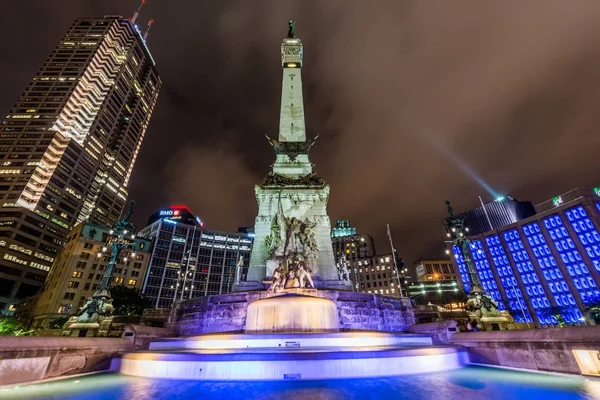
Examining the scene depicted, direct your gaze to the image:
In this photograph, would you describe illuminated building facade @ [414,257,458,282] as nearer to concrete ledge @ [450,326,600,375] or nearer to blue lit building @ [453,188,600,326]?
blue lit building @ [453,188,600,326]

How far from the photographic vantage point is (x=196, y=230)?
100562 mm

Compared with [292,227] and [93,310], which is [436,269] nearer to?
[292,227]

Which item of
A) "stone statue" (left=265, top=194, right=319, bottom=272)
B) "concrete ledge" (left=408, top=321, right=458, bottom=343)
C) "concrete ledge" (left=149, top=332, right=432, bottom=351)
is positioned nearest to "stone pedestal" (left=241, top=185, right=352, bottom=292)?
"stone statue" (left=265, top=194, right=319, bottom=272)

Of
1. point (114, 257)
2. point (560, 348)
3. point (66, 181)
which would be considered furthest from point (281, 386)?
point (66, 181)

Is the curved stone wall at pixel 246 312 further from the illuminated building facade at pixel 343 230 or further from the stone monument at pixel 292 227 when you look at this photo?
the illuminated building facade at pixel 343 230

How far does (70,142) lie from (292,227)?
111 meters

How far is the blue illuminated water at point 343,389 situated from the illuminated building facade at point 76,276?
208 feet

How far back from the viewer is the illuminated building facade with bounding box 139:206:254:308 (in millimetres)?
86188

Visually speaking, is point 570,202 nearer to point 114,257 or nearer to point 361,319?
point 361,319

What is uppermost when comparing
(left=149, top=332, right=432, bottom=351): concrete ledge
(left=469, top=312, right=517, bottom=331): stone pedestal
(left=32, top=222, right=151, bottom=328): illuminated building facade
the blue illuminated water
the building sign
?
the building sign

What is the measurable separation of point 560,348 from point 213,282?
330 feet

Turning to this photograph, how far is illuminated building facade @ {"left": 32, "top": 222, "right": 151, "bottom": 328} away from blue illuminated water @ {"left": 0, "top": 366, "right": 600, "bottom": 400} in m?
63.5

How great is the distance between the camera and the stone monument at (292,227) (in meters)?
18.1

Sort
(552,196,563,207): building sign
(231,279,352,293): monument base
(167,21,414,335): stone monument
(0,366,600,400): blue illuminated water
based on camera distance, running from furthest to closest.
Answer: (552,196,563,207): building sign → (231,279,352,293): monument base → (167,21,414,335): stone monument → (0,366,600,400): blue illuminated water
